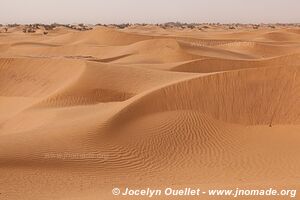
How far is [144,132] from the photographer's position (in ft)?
37.0

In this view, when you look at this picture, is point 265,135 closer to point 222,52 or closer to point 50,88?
point 50,88

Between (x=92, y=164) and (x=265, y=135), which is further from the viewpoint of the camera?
(x=265, y=135)

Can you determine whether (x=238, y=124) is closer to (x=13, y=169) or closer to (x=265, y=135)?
(x=265, y=135)

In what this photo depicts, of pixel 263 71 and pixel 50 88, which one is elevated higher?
pixel 263 71

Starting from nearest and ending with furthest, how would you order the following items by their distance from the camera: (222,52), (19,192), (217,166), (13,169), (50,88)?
(19,192) → (13,169) → (217,166) → (50,88) → (222,52)

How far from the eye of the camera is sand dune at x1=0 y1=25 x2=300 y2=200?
8.93 m

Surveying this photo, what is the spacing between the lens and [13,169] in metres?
9.12

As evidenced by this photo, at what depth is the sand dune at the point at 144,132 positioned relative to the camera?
8930mm

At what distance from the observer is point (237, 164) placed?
32.9 feet

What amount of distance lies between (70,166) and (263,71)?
→ 725 centimetres

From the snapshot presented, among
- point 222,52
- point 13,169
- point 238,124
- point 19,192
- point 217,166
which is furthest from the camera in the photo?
point 222,52

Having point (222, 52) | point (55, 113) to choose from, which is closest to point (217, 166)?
point (55, 113)

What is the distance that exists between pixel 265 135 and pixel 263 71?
10.6ft

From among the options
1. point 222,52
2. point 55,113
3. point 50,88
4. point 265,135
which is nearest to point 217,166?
point 265,135
